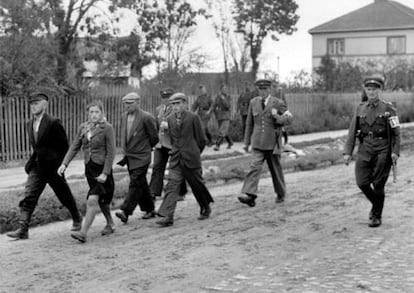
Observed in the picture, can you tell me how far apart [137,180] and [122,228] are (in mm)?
719

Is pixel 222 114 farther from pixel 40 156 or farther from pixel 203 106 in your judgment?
pixel 40 156

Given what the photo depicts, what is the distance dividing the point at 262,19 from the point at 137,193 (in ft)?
138

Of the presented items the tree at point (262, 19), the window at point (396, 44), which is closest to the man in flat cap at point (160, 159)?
the tree at point (262, 19)

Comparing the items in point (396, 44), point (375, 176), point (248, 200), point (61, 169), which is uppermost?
point (396, 44)

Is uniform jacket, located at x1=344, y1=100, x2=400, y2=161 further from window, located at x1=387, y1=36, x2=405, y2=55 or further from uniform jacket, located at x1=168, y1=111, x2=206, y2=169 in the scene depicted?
window, located at x1=387, y1=36, x2=405, y2=55

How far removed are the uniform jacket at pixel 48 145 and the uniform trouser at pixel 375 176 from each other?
3672 millimetres

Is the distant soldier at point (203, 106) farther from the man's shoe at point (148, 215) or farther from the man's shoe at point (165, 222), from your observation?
the man's shoe at point (165, 222)

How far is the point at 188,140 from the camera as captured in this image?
10.5 metres

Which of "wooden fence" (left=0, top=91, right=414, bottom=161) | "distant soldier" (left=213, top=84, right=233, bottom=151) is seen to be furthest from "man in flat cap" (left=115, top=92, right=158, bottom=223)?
"distant soldier" (left=213, top=84, right=233, bottom=151)

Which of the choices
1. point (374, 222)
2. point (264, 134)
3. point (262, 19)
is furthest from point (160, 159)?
point (262, 19)

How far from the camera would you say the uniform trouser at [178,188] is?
33.7 ft

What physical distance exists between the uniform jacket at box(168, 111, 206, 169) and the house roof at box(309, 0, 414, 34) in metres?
58.3

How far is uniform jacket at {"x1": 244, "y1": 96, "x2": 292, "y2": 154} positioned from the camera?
11.8m

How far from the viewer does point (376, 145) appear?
9.96 m
